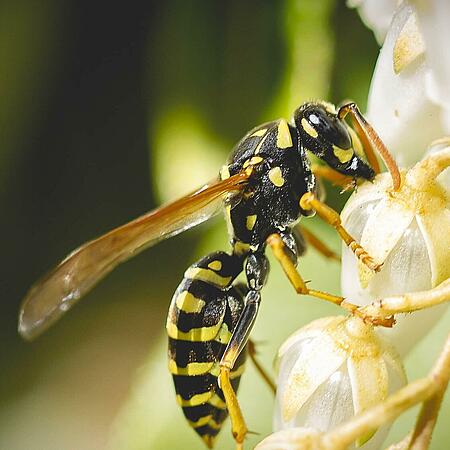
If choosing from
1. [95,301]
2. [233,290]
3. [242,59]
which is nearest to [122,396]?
[95,301]

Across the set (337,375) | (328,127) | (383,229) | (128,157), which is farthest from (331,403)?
(128,157)

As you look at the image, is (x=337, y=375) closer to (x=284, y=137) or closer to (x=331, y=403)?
(x=331, y=403)

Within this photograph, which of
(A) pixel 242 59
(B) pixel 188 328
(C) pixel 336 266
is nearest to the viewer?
(B) pixel 188 328

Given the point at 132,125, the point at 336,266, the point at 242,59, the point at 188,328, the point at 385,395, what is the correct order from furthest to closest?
the point at 132,125
the point at 242,59
the point at 336,266
the point at 188,328
the point at 385,395

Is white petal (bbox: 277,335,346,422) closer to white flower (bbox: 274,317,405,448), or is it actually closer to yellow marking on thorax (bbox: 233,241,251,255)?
white flower (bbox: 274,317,405,448)

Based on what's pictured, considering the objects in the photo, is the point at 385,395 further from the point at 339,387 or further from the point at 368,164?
the point at 368,164

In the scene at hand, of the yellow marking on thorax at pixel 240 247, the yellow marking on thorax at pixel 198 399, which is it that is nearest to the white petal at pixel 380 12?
the yellow marking on thorax at pixel 240 247
